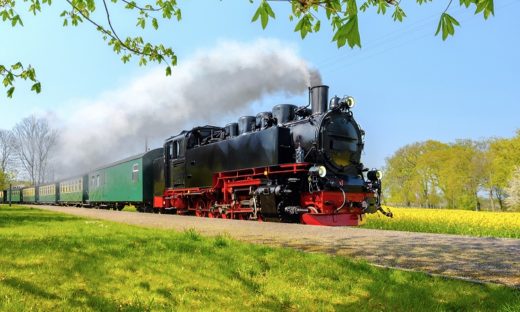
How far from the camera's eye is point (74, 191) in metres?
36.9

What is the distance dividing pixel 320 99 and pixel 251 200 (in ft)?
12.7

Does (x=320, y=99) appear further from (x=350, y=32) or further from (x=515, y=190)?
(x=515, y=190)

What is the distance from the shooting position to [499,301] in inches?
160

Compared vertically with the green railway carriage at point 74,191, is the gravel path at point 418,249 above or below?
below

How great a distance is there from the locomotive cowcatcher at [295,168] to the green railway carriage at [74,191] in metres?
20.9

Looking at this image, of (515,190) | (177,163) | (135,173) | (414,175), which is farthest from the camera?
(414,175)

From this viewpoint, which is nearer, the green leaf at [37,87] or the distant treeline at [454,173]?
the green leaf at [37,87]

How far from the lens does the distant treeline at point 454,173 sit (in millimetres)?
47719

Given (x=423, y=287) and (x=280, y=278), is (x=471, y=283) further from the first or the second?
(x=280, y=278)

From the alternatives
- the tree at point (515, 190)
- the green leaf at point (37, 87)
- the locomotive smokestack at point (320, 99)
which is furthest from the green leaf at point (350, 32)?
the tree at point (515, 190)

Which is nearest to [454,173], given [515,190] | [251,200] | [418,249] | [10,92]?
[515,190]

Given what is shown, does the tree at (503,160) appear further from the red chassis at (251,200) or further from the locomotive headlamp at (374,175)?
the red chassis at (251,200)

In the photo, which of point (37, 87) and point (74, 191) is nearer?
point (37, 87)

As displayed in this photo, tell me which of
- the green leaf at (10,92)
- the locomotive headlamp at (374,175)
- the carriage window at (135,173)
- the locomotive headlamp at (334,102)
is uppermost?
the locomotive headlamp at (334,102)
